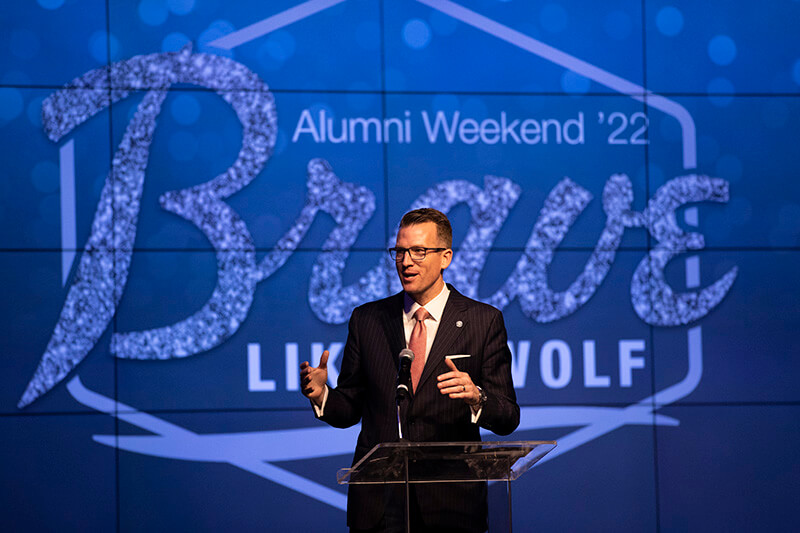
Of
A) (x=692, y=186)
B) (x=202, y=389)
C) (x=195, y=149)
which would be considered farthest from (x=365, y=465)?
(x=692, y=186)

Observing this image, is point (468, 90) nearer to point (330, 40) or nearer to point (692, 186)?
point (330, 40)

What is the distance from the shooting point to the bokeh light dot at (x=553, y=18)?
15.2 ft

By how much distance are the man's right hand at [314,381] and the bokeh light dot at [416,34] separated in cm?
250

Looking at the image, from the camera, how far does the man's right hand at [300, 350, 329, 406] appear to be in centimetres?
249

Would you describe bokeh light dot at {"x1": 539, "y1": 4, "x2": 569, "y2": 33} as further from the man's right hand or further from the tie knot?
the man's right hand

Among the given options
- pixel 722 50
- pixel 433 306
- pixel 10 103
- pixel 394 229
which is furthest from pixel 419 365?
pixel 722 50

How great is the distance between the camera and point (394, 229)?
4.54m

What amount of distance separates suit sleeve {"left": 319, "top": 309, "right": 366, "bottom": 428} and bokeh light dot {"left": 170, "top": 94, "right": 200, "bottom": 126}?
2101 mm

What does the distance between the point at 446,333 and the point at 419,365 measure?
0.45 feet

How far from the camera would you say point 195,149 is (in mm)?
4449

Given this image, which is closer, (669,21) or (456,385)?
(456,385)

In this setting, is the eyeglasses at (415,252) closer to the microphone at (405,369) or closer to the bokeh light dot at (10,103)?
→ the microphone at (405,369)

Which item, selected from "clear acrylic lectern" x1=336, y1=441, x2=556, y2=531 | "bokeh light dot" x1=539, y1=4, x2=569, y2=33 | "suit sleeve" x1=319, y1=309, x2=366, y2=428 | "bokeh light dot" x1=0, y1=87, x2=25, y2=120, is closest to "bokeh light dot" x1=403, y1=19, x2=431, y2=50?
"bokeh light dot" x1=539, y1=4, x2=569, y2=33

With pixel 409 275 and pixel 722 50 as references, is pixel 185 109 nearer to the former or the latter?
pixel 409 275
